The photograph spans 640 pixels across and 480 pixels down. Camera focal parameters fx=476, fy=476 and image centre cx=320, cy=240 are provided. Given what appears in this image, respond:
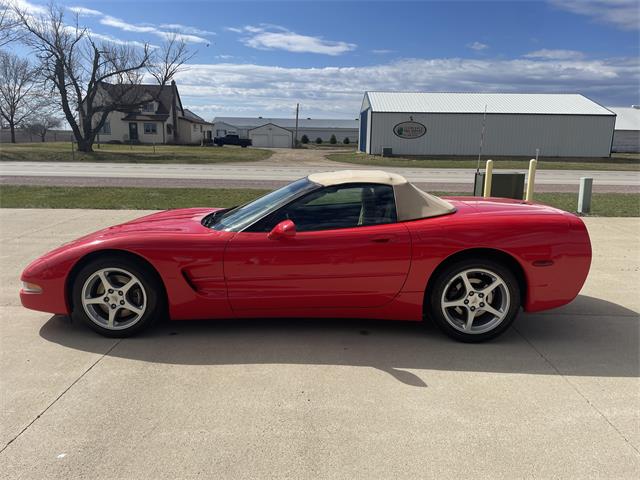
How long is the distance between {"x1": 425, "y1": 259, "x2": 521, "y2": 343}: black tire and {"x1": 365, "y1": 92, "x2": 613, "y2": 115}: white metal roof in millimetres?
35929

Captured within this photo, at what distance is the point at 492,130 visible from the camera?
126ft

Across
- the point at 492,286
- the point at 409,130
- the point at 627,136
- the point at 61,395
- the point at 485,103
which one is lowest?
the point at 61,395

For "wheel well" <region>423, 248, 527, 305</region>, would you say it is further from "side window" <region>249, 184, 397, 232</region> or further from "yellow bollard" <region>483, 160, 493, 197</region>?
"yellow bollard" <region>483, 160, 493, 197</region>

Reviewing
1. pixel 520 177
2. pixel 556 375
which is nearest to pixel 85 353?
pixel 556 375

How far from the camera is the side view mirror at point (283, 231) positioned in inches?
137

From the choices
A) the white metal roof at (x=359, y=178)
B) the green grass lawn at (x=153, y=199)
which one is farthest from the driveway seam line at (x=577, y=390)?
the green grass lawn at (x=153, y=199)

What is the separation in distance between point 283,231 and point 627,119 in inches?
2653

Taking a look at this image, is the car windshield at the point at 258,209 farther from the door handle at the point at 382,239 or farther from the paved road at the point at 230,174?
the paved road at the point at 230,174

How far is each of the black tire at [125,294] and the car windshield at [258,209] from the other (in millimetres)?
653

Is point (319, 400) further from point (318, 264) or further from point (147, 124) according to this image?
point (147, 124)

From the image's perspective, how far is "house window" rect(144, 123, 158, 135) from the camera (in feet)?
192

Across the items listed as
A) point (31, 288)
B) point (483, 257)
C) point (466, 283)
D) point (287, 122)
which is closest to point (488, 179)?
point (483, 257)

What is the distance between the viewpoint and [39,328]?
3.95 m

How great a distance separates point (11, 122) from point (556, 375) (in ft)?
232
